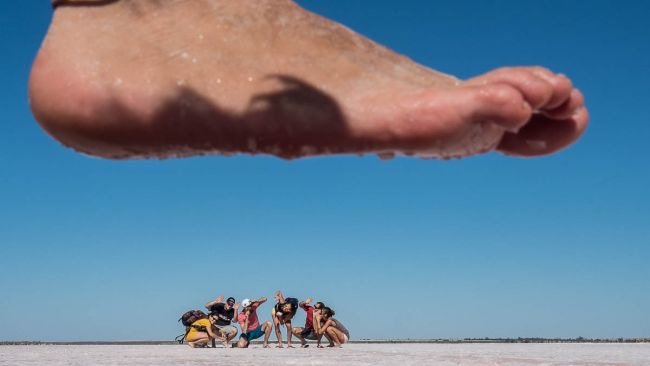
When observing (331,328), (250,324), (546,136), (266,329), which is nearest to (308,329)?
(331,328)

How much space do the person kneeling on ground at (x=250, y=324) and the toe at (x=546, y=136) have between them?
49.6ft

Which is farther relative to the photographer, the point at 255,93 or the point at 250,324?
the point at 250,324

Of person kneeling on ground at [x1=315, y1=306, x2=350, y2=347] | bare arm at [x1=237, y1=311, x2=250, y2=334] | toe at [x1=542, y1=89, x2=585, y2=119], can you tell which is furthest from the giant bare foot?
bare arm at [x1=237, y1=311, x2=250, y2=334]

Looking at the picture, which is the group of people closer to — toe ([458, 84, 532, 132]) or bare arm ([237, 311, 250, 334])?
bare arm ([237, 311, 250, 334])

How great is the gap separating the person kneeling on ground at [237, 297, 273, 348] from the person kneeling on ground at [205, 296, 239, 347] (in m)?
0.21

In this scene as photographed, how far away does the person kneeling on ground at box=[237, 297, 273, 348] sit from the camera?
16.5m

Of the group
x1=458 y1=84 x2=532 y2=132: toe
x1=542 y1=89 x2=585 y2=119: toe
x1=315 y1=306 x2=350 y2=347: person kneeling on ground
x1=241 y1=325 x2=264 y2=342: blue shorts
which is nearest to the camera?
x1=458 y1=84 x2=532 y2=132: toe

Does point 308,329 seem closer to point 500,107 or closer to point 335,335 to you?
point 335,335

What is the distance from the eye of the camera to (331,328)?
16047 mm

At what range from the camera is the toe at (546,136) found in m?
1.88

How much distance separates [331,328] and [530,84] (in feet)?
48.1

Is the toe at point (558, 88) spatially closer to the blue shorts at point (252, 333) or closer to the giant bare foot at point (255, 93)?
the giant bare foot at point (255, 93)

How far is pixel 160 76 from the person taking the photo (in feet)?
6.02

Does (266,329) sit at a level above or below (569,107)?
below
